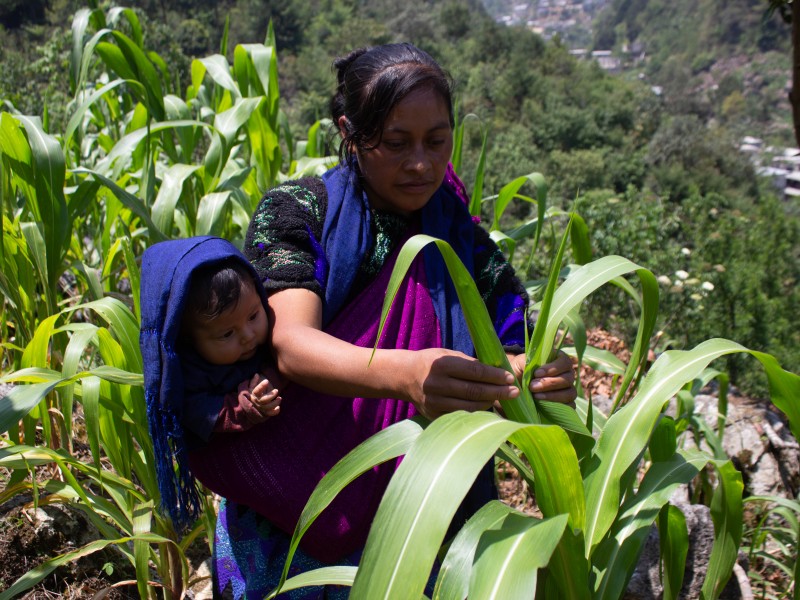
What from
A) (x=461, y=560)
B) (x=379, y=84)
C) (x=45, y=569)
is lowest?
(x=45, y=569)

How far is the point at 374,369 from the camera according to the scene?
95 centimetres

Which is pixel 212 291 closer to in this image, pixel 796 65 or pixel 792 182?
pixel 796 65

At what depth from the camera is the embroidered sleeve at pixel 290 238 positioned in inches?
43.8

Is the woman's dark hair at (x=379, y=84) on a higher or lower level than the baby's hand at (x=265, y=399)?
higher

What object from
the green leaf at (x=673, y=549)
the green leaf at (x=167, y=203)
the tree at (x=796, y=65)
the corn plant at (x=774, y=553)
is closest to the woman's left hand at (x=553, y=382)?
the green leaf at (x=673, y=549)

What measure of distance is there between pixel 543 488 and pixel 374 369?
0.26 m

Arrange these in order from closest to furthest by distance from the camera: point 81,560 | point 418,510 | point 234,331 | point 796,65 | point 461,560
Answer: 1. point 418,510
2. point 461,560
3. point 234,331
4. point 81,560
5. point 796,65

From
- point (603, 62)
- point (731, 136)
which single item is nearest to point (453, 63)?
point (731, 136)

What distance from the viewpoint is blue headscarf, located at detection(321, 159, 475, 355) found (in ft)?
3.73

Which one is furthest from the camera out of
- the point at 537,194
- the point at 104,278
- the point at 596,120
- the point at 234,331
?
the point at 596,120

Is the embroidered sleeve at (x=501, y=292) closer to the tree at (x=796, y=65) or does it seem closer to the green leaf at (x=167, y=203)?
the green leaf at (x=167, y=203)

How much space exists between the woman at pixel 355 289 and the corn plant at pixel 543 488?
153mm

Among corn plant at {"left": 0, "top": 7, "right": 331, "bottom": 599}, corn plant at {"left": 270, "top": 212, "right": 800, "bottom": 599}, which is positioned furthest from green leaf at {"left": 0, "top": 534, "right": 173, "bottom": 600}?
corn plant at {"left": 270, "top": 212, "right": 800, "bottom": 599}

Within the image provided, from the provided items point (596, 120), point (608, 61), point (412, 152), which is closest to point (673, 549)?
point (412, 152)
